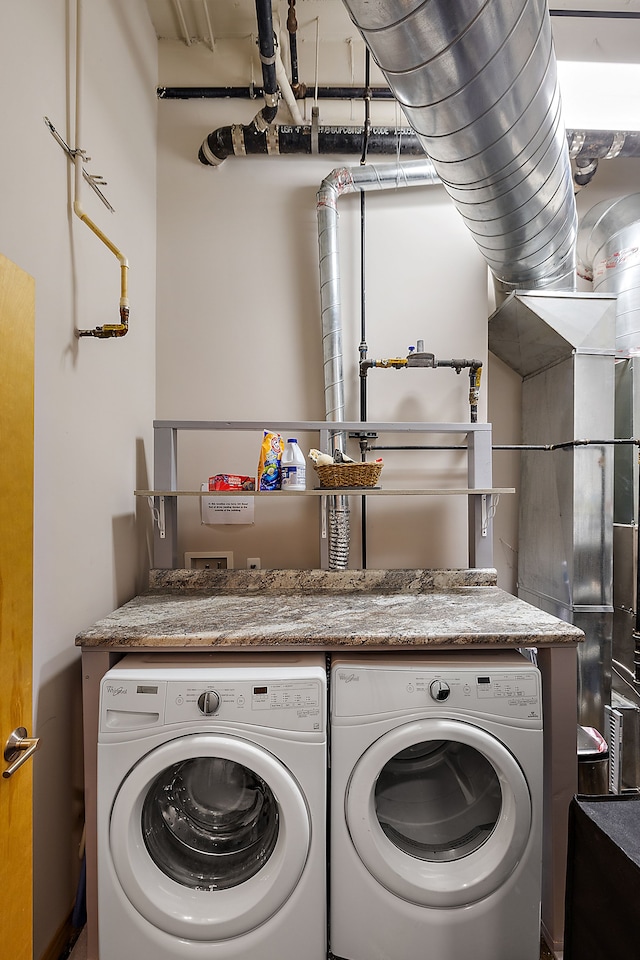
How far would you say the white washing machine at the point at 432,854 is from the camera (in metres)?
1.46

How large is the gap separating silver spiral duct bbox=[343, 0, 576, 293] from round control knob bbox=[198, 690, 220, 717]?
5.50ft

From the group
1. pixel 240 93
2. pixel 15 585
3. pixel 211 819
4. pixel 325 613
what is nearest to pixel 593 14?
pixel 240 93

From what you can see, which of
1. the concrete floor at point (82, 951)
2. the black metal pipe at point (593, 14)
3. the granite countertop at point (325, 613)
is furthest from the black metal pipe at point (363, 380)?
the concrete floor at point (82, 951)

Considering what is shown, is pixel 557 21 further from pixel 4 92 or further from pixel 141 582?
pixel 141 582

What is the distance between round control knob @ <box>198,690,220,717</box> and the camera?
144 cm

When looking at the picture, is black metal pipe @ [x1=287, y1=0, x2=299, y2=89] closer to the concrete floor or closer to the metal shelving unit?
the metal shelving unit

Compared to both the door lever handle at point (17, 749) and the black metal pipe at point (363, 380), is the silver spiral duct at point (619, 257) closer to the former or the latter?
the black metal pipe at point (363, 380)

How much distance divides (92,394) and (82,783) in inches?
49.9

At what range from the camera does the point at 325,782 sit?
1451 millimetres

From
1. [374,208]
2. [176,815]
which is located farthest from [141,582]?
[374,208]

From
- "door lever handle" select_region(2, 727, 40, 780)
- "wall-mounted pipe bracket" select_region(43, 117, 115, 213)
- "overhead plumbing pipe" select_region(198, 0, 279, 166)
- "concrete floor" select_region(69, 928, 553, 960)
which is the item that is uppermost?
"overhead plumbing pipe" select_region(198, 0, 279, 166)

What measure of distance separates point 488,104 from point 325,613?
1.57 meters

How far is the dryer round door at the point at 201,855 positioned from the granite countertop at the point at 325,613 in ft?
0.99

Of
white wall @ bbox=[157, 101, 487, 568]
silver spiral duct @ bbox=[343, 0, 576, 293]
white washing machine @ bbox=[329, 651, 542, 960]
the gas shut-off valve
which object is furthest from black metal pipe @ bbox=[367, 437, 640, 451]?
white washing machine @ bbox=[329, 651, 542, 960]
